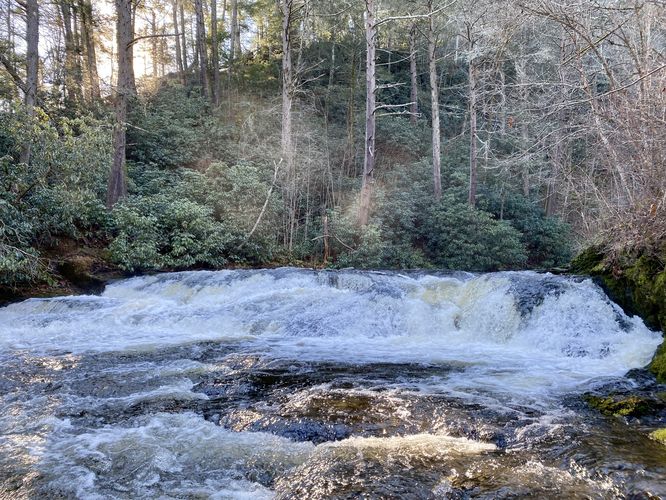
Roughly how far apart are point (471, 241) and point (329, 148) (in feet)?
25.1

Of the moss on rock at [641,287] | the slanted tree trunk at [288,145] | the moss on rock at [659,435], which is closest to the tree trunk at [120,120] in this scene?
the slanted tree trunk at [288,145]

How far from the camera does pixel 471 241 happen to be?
17594 mm

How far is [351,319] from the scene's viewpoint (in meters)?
9.27

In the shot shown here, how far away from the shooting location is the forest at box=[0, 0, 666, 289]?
8.04 metres

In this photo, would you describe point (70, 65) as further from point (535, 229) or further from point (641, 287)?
point (641, 287)

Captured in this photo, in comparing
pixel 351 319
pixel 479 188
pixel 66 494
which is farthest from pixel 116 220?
pixel 479 188

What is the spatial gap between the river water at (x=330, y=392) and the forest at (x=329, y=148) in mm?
2103

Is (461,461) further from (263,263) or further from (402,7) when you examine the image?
(402,7)

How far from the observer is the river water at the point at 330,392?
3.61 m

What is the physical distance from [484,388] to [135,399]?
156 inches

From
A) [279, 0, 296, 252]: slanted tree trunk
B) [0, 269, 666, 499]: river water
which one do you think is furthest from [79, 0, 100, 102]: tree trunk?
[0, 269, 666, 499]: river water

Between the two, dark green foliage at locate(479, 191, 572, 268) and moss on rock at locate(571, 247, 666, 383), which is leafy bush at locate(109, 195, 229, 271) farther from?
dark green foliage at locate(479, 191, 572, 268)

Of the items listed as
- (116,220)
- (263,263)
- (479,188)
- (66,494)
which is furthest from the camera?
(479,188)

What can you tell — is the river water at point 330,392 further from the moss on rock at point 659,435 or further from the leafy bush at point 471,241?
the leafy bush at point 471,241
